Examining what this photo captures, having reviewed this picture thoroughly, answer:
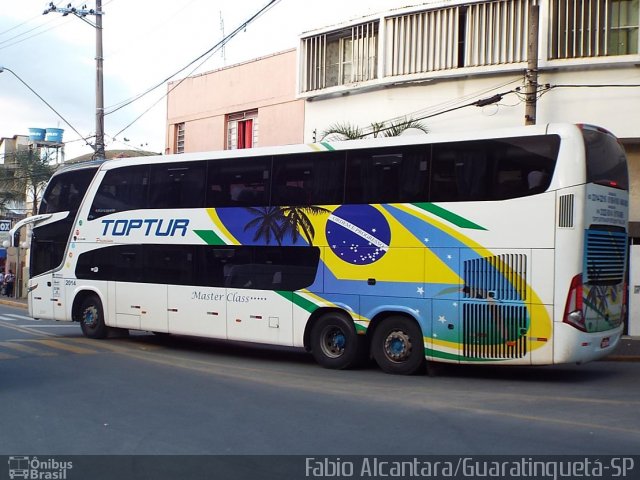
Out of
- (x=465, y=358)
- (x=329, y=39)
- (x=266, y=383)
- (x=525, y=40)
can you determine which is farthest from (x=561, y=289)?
(x=329, y=39)

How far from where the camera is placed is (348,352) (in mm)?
13250

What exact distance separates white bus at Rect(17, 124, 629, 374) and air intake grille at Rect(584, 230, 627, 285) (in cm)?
4

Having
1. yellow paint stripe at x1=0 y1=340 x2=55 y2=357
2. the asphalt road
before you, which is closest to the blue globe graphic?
the asphalt road

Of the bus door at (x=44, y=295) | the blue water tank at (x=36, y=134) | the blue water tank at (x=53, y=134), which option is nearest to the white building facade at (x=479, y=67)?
the bus door at (x=44, y=295)

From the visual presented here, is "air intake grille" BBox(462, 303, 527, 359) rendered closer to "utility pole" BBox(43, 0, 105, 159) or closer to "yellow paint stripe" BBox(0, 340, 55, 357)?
"yellow paint stripe" BBox(0, 340, 55, 357)

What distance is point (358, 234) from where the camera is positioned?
13.0 meters

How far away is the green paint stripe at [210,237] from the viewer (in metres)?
14.8

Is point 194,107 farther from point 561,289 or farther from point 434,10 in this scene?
point 561,289

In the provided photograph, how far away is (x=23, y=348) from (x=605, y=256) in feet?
37.3

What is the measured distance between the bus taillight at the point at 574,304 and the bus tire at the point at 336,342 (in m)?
3.62

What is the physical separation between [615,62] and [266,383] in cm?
1136

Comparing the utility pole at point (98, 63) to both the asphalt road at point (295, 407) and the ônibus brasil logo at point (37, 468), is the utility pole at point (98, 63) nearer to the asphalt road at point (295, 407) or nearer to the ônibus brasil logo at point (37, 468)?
the asphalt road at point (295, 407)

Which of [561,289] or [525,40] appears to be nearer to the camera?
[561,289]

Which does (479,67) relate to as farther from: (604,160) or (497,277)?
(497,277)
